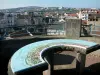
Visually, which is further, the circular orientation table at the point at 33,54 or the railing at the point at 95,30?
the railing at the point at 95,30

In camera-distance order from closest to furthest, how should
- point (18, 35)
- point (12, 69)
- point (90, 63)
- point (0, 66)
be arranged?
point (12, 69) < point (0, 66) < point (90, 63) < point (18, 35)

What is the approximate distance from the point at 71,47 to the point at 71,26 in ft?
9.35

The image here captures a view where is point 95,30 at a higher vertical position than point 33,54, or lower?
higher

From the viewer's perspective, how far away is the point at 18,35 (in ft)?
32.8

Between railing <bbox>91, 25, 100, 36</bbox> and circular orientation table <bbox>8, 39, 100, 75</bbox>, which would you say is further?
railing <bbox>91, 25, 100, 36</bbox>

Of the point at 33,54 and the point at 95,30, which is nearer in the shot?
the point at 33,54

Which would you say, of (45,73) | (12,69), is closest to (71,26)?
(45,73)

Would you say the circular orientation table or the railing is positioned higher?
the railing

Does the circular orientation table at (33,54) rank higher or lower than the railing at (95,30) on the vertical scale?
lower

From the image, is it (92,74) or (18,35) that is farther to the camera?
(18,35)

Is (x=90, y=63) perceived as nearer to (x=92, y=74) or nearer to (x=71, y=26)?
(x=92, y=74)

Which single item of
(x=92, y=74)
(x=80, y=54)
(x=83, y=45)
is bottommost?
(x=92, y=74)

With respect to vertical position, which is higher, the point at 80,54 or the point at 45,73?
the point at 80,54

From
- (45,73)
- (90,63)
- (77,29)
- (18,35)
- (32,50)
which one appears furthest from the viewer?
(18,35)
